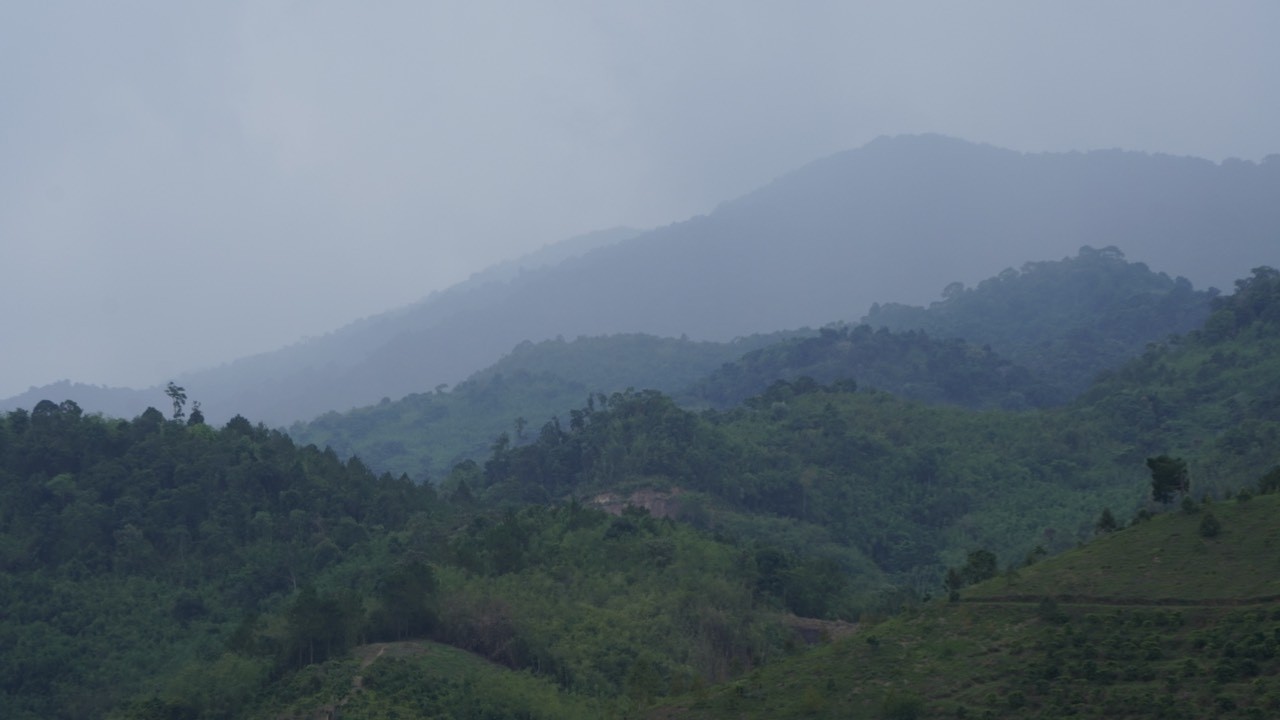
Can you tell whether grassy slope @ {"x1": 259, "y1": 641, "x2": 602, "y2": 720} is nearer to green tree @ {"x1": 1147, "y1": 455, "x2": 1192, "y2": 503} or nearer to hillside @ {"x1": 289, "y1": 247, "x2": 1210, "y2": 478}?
green tree @ {"x1": 1147, "y1": 455, "x2": 1192, "y2": 503}

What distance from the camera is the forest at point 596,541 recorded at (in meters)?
29.2

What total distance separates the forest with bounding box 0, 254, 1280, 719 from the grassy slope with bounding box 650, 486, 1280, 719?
16 cm

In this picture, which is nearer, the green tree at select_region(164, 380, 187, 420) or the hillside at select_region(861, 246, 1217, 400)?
the green tree at select_region(164, 380, 187, 420)

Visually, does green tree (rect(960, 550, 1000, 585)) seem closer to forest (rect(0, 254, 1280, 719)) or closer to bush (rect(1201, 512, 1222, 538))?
forest (rect(0, 254, 1280, 719))

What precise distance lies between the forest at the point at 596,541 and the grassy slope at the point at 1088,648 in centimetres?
16

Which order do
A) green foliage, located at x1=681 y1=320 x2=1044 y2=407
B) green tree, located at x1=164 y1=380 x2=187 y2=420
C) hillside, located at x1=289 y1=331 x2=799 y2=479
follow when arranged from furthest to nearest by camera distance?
hillside, located at x1=289 y1=331 x2=799 y2=479 < green foliage, located at x1=681 y1=320 x2=1044 y2=407 < green tree, located at x1=164 y1=380 x2=187 y2=420

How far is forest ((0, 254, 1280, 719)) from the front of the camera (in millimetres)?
29188

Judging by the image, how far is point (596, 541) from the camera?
42250 millimetres

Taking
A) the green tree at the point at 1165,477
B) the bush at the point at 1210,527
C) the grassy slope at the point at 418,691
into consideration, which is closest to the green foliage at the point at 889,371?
the grassy slope at the point at 418,691

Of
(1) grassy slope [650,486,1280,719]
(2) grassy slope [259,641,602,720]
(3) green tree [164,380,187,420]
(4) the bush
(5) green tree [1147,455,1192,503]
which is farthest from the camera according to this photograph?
(3) green tree [164,380,187,420]

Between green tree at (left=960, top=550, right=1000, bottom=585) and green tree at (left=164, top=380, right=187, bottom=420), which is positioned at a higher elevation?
green tree at (left=164, top=380, right=187, bottom=420)

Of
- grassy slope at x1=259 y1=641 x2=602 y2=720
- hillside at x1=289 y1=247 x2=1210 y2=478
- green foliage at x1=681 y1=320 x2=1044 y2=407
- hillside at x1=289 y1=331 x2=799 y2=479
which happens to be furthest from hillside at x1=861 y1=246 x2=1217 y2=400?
grassy slope at x1=259 y1=641 x2=602 y2=720

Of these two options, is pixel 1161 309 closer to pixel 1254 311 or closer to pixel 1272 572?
pixel 1254 311

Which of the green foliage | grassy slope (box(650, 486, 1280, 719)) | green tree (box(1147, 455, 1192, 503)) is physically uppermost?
the green foliage
